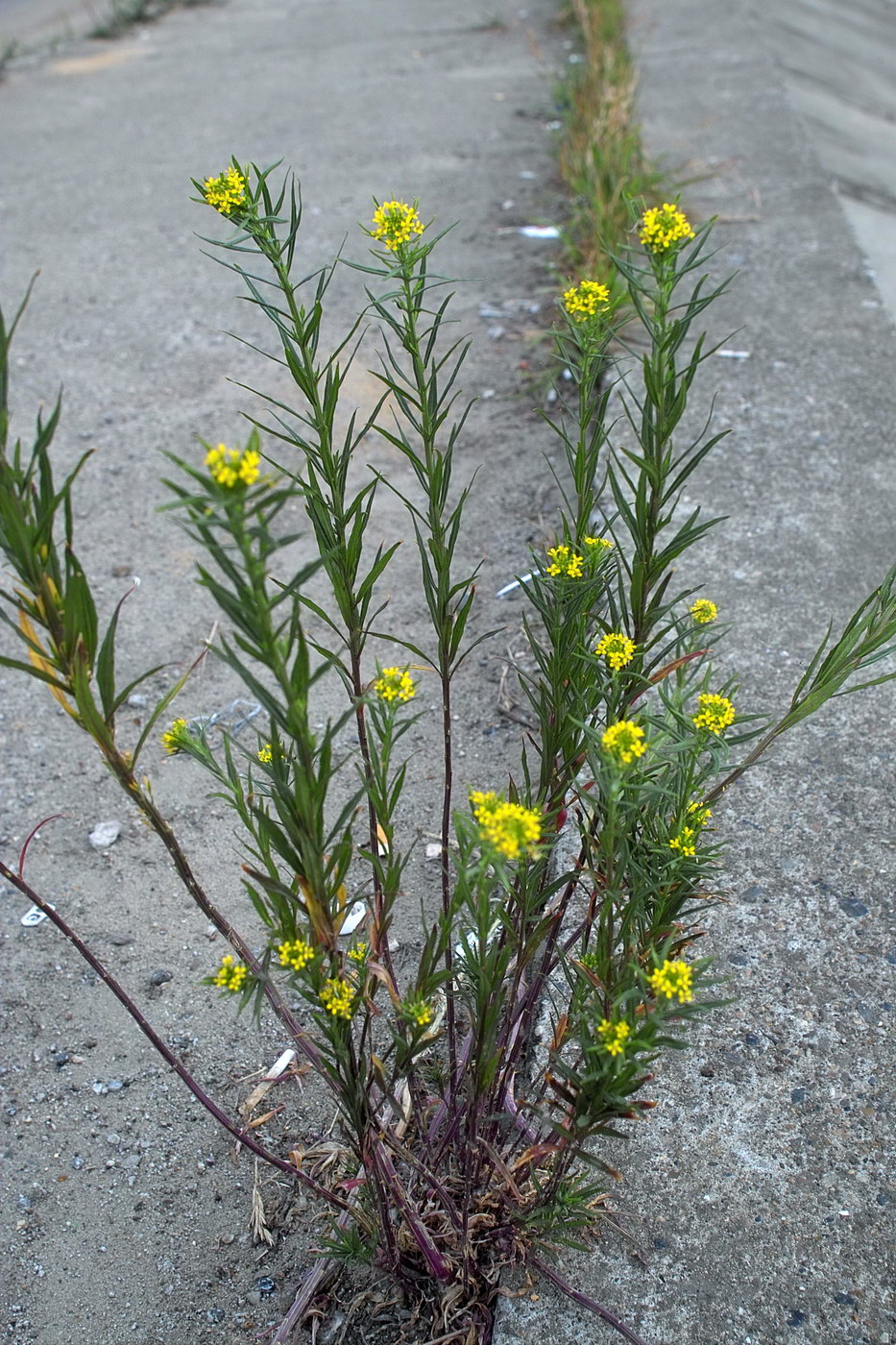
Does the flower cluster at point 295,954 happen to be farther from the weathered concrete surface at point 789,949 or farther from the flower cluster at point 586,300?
the flower cluster at point 586,300

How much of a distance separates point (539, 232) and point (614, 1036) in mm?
4900

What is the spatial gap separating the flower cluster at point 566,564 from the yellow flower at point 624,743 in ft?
0.98

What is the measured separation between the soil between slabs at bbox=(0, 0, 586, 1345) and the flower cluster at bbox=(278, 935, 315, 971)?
35.0 inches

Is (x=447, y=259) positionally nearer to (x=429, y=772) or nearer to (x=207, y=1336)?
(x=429, y=772)

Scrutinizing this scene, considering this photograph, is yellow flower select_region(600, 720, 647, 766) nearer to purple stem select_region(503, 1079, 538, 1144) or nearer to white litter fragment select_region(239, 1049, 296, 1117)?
purple stem select_region(503, 1079, 538, 1144)

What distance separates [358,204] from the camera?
582cm

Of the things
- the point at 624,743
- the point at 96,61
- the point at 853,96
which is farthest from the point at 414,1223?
the point at 96,61

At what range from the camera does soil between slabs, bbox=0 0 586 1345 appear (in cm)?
206

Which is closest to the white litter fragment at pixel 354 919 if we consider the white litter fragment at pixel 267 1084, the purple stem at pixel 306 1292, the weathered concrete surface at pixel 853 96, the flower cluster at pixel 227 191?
the white litter fragment at pixel 267 1084

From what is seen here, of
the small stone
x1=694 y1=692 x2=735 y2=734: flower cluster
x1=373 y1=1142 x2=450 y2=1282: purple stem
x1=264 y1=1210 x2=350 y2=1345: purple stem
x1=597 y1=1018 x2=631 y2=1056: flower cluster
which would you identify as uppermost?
x1=694 y1=692 x2=735 y2=734: flower cluster

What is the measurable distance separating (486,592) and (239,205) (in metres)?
2.06

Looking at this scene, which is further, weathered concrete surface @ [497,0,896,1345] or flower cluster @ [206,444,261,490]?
weathered concrete surface @ [497,0,896,1345]

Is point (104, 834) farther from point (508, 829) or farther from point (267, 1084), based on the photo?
point (508, 829)

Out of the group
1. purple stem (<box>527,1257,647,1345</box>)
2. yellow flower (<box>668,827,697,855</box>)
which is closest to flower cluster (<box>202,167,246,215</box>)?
yellow flower (<box>668,827,697,855</box>)
